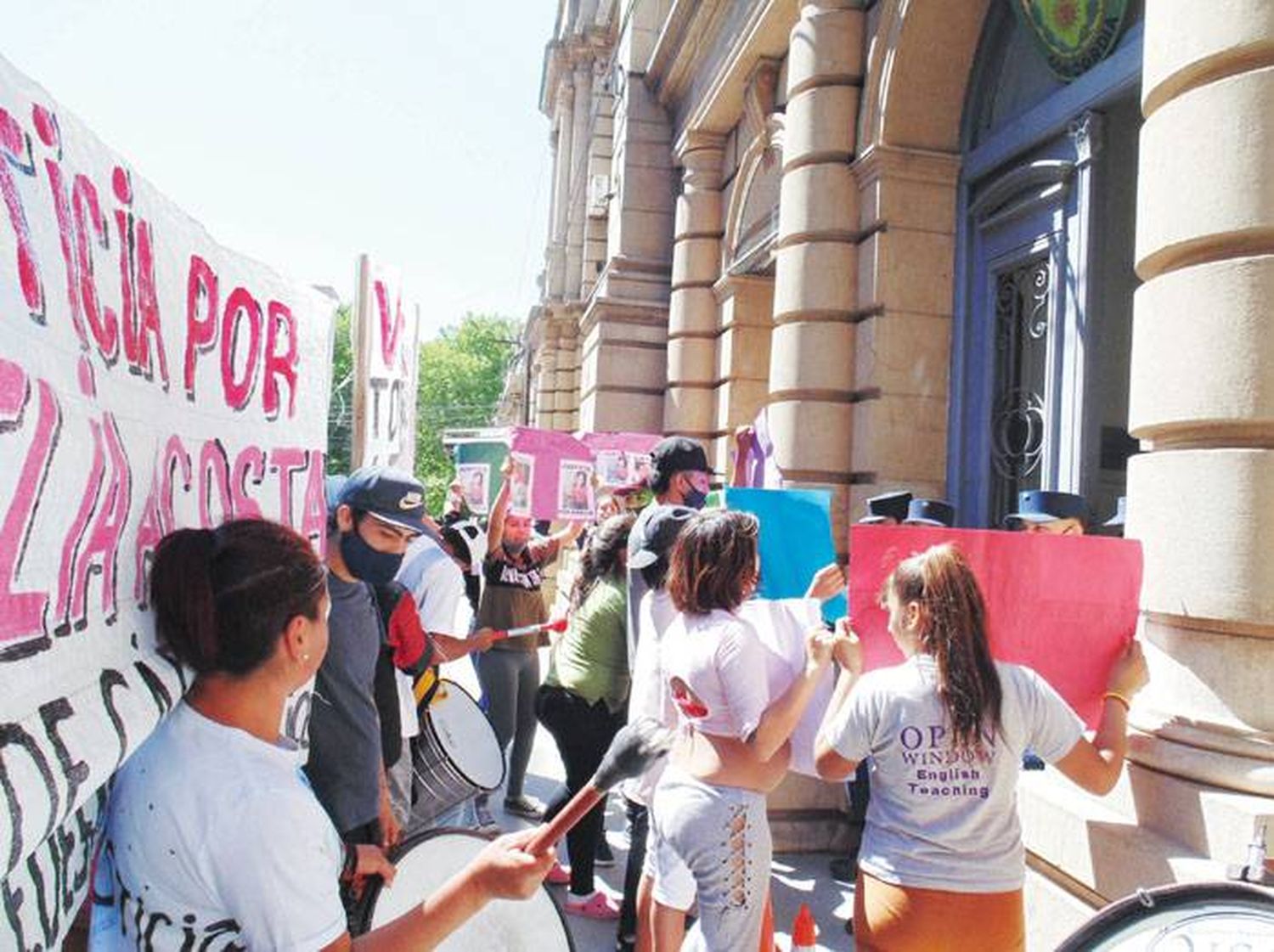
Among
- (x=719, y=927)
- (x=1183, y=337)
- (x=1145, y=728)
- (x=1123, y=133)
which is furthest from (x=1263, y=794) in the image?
(x=1123, y=133)

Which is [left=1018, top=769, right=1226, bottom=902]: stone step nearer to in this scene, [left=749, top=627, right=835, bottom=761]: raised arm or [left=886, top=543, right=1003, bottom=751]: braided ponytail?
[left=886, top=543, right=1003, bottom=751]: braided ponytail

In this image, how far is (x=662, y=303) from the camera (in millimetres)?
14438

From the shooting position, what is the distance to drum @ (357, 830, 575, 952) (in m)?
2.49

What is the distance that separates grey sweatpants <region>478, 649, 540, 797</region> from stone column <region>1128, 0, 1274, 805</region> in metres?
3.98

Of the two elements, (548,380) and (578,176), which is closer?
(548,380)

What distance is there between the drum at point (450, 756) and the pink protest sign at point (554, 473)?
14.2 feet

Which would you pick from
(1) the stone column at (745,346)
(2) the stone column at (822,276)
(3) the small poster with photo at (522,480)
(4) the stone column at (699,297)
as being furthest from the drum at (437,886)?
(4) the stone column at (699,297)

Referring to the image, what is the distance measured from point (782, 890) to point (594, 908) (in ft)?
3.52

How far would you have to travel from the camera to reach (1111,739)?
2814mm

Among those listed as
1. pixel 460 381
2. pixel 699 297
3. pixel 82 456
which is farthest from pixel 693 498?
pixel 460 381

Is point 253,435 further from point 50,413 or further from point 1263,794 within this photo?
point 1263,794

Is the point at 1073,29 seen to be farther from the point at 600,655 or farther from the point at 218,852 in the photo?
the point at 218,852

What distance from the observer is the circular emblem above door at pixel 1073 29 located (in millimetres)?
4840

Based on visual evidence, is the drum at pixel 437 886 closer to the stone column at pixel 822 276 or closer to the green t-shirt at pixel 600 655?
the green t-shirt at pixel 600 655
